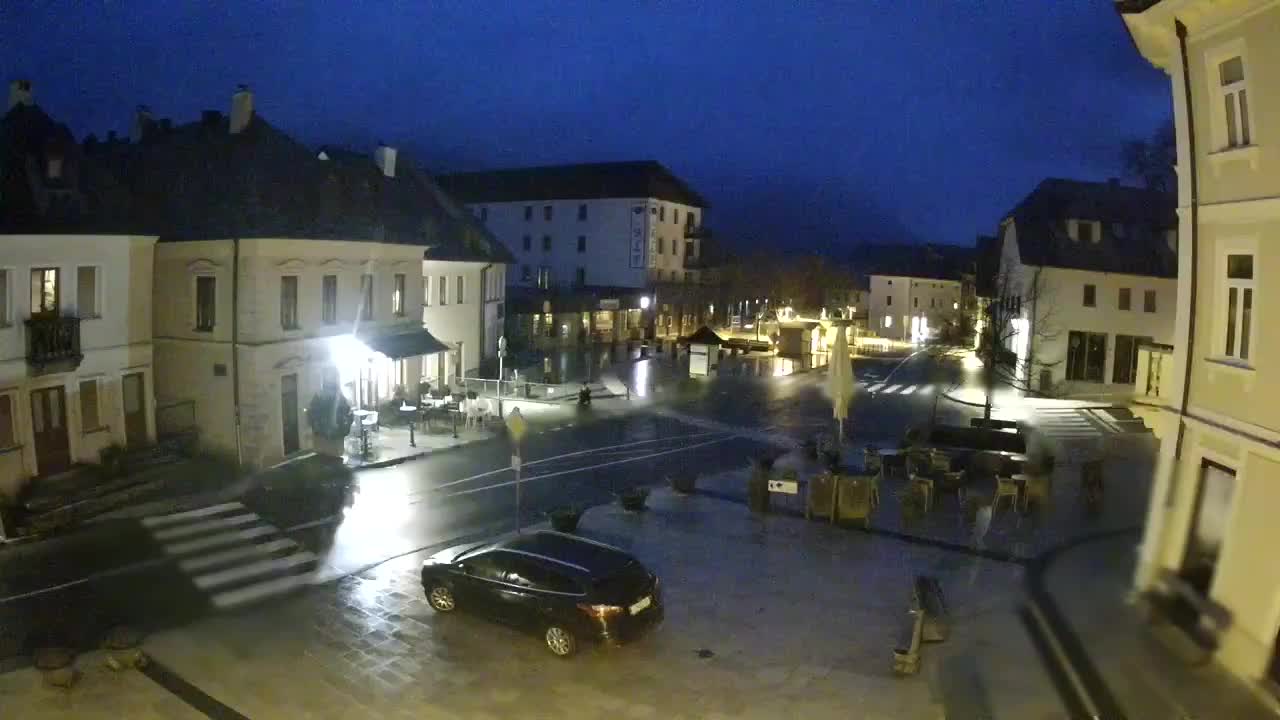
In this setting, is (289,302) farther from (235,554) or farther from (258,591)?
(258,591)

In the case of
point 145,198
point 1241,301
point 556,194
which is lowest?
point 1241,301

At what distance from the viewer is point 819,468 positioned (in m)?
25.0

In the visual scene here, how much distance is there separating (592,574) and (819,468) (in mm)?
13332

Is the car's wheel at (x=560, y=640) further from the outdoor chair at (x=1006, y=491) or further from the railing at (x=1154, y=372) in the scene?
the railing at (x=1154, y=372)

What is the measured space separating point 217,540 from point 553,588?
855 centimetres

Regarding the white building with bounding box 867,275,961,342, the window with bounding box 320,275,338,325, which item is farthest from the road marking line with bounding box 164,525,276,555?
the white building with bounding box 867,275,961,342

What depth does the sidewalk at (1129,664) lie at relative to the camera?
10.1m

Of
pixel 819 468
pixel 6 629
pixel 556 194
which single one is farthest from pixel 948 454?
pixel 556 194

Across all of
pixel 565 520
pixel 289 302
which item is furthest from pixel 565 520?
pixel 289 302

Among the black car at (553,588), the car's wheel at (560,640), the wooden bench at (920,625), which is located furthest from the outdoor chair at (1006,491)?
the car's wheel at (560,640)

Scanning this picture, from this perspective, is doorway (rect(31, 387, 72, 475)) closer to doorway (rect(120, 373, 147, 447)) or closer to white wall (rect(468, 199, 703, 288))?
doorway (rect(120, 373, 147, 447))

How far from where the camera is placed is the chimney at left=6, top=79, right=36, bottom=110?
22469mm

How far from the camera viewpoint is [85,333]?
22266mm

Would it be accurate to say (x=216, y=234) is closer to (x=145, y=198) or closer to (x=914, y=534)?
(x=145, y=198)
